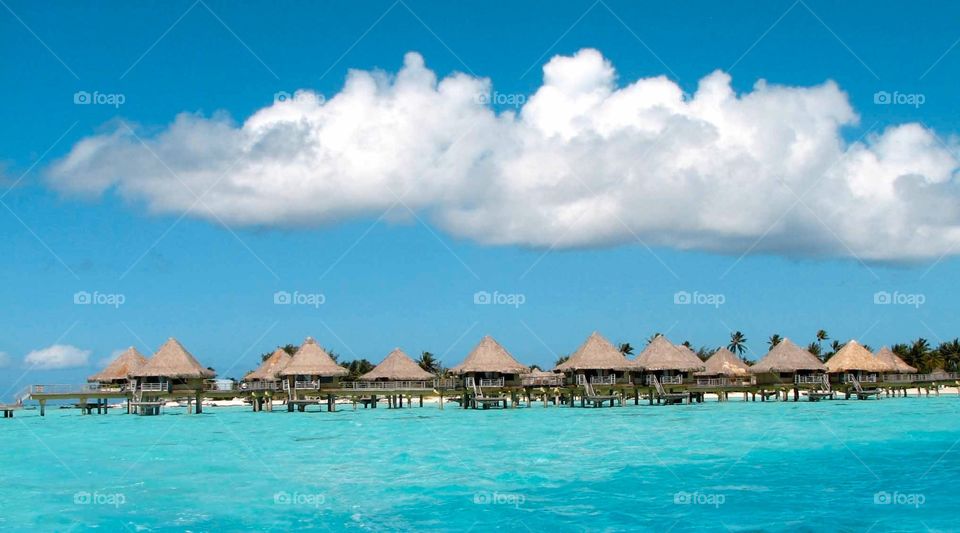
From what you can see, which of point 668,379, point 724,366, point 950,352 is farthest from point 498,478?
point 950,352

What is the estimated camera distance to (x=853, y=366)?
6066 centimetres


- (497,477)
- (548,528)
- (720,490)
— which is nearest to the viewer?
(548,528)

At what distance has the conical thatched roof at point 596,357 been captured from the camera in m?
52.6

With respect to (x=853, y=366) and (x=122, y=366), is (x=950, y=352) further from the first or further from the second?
(x=122, y=366)

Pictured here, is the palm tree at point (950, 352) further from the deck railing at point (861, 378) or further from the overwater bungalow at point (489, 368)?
the overwater bungalow at point (489, 368)

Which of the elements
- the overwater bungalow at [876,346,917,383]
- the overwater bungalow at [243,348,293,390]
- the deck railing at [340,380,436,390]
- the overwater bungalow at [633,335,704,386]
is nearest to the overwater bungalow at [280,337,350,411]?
the deck railing at [340,380,436,390]

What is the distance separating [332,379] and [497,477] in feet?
120

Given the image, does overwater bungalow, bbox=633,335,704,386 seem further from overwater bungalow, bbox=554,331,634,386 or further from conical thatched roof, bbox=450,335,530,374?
conical thatched roof, bbox=450,335,530,374

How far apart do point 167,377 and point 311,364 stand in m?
8.43

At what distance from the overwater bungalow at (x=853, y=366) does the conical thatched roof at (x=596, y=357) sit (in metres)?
17.2

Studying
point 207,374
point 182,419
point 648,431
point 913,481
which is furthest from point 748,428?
point 207,374

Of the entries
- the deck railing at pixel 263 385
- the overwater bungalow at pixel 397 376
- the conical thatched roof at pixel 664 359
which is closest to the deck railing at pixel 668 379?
the conical thatched roof at pixel 664 359

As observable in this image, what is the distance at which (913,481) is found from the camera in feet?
66.7

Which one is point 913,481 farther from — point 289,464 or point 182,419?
point 182,419
